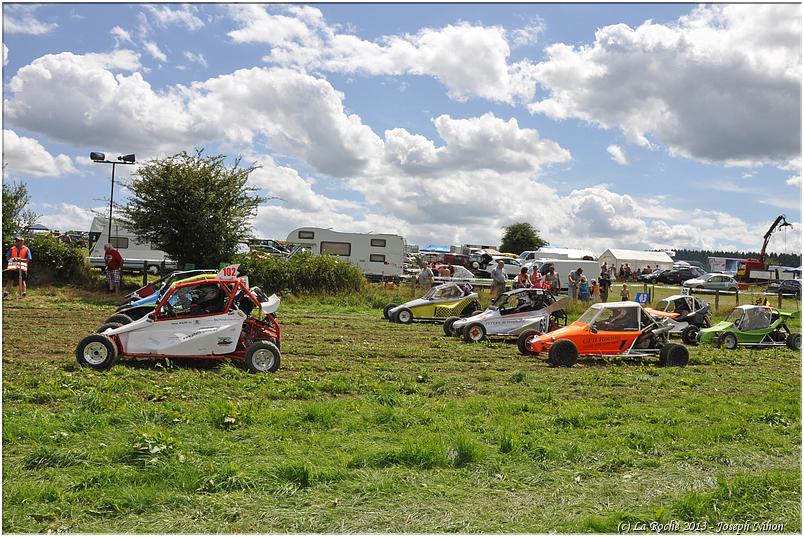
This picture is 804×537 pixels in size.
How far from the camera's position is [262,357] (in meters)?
11.5

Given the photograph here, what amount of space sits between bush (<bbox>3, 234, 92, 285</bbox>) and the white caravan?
12984 mm

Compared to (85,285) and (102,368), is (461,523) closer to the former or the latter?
(102,368)

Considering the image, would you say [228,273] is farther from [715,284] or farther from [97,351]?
[715,284]

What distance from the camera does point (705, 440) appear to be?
26.4ft

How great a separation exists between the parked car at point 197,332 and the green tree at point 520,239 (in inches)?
3170

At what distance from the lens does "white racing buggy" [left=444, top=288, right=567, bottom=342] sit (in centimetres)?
1681

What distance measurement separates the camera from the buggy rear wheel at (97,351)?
10930mm

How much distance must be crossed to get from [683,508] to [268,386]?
6201 millimetres

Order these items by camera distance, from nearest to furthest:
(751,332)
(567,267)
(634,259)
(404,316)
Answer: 1. (751,332)
2. (404,316)
3. (567,267)
4. (634,259)

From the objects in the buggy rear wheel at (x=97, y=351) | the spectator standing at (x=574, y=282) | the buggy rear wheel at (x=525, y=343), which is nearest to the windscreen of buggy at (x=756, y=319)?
the buggy rear wheel at (x=525, y=343)

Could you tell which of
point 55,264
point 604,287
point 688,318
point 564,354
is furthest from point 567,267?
point 564,354

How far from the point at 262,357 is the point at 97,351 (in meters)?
2.46

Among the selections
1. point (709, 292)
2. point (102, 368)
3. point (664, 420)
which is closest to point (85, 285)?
point (102, 368)

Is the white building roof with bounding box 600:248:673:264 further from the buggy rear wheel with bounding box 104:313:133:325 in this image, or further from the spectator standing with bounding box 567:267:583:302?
the buggy rear wheel with bounding box 104:313:133:325
